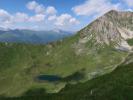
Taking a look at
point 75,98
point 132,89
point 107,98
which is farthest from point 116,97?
point 75,98

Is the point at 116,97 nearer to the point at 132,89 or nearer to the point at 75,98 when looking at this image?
the point at 132,89

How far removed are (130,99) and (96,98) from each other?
2065cm

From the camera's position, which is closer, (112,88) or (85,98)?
(85,98)

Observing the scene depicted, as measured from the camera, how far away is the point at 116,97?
176m

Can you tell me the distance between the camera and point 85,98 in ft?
600

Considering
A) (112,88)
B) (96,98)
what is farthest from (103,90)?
(96,98)

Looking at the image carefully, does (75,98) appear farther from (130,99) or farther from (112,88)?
(130,99)

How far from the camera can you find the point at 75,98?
19988 centimetres

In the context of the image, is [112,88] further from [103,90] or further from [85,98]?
[85,98]

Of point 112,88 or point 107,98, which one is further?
point 112,88

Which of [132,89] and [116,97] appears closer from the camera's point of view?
[116,97]

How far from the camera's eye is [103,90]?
652 feet

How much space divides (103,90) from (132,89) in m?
20.3

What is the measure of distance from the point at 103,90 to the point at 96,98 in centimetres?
1909
